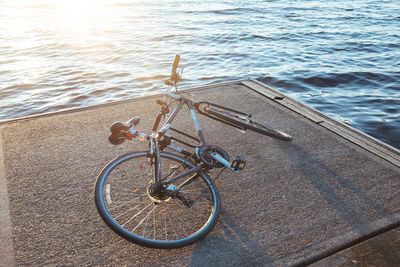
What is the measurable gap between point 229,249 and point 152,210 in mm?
1085

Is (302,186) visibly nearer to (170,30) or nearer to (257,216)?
(257,216)

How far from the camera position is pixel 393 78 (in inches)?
410

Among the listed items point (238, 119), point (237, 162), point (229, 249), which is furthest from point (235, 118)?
point (229, 249)

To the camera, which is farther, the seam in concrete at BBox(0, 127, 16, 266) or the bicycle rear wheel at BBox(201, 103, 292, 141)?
the bicycle rear wheel at BBox(201, 103, 292, 141)

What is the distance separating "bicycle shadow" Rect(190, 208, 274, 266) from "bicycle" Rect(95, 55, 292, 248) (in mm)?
154

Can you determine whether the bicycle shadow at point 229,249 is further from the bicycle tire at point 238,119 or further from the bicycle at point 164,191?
the bicycle tire at point 238,119

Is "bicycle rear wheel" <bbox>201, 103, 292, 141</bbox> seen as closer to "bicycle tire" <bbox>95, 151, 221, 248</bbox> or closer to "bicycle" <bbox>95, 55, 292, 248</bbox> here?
"bicycle" <bbox>95, 55, 292, 248</bbox>

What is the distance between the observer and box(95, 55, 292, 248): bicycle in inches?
129

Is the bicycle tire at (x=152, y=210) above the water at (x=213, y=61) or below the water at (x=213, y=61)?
above

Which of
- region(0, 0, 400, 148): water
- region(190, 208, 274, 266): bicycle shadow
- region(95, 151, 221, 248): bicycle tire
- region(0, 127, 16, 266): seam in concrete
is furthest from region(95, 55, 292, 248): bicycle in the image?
region(0, 0, 400, 148): water

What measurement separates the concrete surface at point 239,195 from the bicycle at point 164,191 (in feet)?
0.67

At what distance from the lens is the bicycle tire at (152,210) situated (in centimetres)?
319

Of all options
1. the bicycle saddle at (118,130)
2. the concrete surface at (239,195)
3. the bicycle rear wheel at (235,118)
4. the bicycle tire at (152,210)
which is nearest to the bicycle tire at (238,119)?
the bicycle rear wheel at (235,118)

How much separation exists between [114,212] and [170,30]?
717 inches
